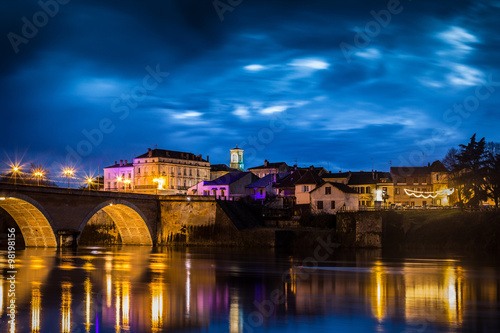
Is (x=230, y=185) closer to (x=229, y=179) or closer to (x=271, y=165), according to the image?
(x=229, y=179)

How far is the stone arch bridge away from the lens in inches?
2112

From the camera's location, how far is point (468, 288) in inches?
1187

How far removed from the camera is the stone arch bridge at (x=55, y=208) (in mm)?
53656

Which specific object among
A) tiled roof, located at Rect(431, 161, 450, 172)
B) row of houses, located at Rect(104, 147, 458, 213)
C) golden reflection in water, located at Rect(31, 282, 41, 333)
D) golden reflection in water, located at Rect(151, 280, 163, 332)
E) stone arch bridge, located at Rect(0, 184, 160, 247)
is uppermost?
tiled roof, located at Rect(431, 161, 450, 172)

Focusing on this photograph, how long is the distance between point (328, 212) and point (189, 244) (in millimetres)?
16436

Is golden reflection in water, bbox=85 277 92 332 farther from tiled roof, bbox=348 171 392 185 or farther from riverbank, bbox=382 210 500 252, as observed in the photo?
tiled roof, bbox=348 171 392 185

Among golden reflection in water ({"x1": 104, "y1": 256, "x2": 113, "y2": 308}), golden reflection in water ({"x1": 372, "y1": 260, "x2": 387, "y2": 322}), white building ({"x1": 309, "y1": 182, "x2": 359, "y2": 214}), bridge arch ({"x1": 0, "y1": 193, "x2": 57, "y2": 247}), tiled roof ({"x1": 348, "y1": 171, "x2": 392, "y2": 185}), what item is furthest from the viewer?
tiled roof ({"x1": 348, "y1": 171, "x2": 392, "y2": 185})

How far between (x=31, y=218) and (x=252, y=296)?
35.7 meters

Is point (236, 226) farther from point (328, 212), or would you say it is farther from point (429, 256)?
point (429, 256)

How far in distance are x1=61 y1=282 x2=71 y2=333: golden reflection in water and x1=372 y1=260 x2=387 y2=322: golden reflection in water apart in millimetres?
10514

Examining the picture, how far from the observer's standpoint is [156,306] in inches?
943

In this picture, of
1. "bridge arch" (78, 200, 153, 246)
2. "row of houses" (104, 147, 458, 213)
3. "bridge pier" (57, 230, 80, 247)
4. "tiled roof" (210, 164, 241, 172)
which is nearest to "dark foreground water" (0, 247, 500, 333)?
"bridge pier" (57, 230, 80, 247)

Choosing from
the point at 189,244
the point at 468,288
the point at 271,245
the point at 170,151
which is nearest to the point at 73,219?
the point at 189,244

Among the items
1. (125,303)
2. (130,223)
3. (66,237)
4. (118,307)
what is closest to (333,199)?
(130,223)
